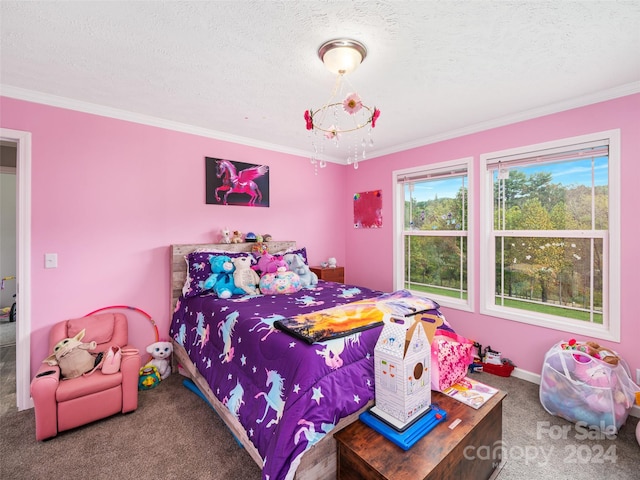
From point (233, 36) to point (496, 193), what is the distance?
2.84 meters

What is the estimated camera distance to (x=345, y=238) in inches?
184

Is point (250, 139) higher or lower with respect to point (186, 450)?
higher

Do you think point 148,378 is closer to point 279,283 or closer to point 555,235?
point 279,283

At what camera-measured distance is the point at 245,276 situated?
9.29 feet

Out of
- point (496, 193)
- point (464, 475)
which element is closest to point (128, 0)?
point (464, 475)

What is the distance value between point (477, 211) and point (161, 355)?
353cm

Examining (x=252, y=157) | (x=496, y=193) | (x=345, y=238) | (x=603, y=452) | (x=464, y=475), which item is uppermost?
(x=252, y=157)

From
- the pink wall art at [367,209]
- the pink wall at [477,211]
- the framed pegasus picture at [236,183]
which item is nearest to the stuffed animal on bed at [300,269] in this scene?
the framed pegasus picture at [236,183]

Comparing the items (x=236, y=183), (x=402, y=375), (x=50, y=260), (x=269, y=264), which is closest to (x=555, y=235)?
(x=402, y=375)

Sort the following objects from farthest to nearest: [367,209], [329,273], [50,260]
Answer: [367,209] → [329,273] → [50,260]

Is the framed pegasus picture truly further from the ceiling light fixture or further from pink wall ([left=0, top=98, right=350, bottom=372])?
the ceiling light fixture

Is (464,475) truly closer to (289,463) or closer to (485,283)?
(289,463)

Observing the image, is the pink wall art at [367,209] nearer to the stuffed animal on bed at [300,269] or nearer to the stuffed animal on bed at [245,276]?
the stuffed animal on bed at [300,269]

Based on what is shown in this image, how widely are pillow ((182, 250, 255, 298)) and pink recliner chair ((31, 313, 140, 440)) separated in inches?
27.3
